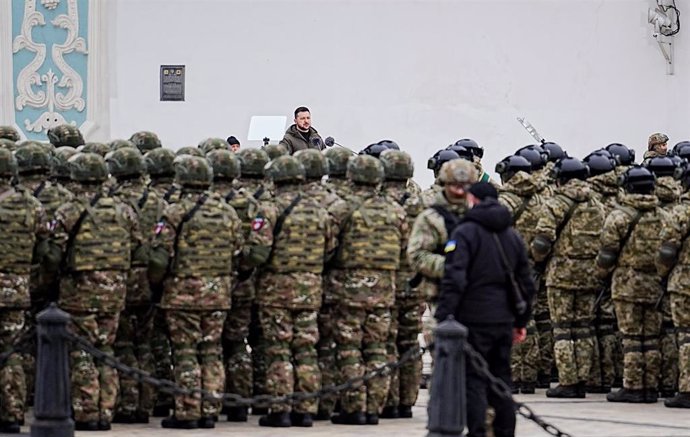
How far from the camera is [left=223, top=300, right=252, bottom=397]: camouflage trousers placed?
1575cm

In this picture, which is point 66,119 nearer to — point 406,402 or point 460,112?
point 460,112

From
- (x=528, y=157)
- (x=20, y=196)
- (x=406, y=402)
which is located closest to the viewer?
(x=20, y=196)

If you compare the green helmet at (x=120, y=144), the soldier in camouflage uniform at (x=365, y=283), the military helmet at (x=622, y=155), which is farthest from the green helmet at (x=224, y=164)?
the military helmet at (x=622, y=155)

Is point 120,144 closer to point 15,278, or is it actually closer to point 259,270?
point 259,270

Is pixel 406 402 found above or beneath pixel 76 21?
beneath

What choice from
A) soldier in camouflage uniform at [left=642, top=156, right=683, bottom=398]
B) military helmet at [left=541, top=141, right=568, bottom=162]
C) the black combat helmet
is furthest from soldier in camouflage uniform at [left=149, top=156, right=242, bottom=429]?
military helmet at [left=541, top=141, right=568, bottom=162]

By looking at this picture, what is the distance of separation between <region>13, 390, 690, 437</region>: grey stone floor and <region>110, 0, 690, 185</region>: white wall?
11167 mm

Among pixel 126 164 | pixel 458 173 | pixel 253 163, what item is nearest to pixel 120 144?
pixel 126 164

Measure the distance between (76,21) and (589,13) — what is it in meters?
6.75

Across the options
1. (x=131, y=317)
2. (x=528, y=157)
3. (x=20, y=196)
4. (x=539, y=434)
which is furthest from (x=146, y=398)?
(x=528, y=157)

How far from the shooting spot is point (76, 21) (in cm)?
2762

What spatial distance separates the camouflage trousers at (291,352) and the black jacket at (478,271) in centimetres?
239

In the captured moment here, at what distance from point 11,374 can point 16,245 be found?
91 cm

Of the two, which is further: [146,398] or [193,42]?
[193,42]
